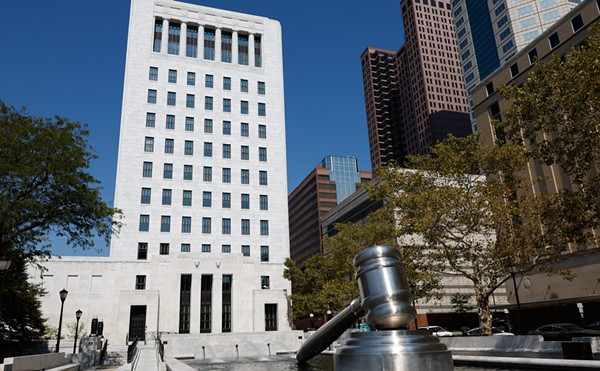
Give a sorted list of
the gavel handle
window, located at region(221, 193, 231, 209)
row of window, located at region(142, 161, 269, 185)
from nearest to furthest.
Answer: the gavel handle < row of window, located at region(142, 161, 269, 185) < window, located at region(221, 193, 231, 209)

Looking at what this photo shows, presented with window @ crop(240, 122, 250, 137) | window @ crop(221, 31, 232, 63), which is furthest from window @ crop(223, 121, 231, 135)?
window @ crop(221, 31, 232, 63)

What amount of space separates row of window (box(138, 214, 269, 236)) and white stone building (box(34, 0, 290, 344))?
0.42 ft

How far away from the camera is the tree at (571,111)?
15.4 meters

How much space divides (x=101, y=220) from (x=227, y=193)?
3381cm

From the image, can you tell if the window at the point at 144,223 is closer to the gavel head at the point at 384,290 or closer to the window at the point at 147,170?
the window at the point at 147,170

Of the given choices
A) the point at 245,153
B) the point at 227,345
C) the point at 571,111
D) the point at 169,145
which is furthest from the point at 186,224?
the point at 571,111

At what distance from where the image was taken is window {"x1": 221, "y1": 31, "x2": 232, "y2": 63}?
66750 millimetres

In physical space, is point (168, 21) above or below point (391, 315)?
above

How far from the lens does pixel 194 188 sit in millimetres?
56844

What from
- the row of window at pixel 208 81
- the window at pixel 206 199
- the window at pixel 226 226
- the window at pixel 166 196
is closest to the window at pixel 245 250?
the window at pixel 226 226

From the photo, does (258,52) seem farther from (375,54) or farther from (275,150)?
(375,54)

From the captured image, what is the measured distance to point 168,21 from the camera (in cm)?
6550

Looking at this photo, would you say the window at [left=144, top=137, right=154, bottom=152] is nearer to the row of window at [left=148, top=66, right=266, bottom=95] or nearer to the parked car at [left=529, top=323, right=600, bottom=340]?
the row of window at [left=148, top=66, right=266, bottom=95]

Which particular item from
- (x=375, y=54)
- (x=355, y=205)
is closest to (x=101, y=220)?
(x=355, y=205)
